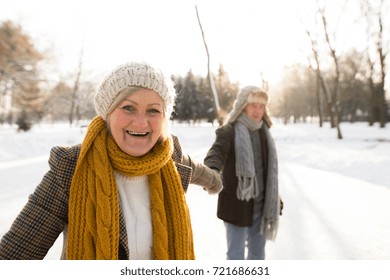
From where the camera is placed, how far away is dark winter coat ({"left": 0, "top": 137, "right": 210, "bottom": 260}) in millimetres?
911

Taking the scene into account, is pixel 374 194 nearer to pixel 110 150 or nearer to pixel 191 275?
pixel 191 275

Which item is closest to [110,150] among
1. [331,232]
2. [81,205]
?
[81,205]

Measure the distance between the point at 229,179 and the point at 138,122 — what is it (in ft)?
4.76

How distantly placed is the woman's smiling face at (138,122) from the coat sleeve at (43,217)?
193mm

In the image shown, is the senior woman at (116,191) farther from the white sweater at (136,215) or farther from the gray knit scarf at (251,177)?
the gray knit scarf at (251,177)

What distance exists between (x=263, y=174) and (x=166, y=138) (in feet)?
4.70

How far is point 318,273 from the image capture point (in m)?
1.41

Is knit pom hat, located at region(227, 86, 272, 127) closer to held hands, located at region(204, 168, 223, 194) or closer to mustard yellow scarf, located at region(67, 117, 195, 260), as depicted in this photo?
held hands, located at region(204, 168, 223, 194)

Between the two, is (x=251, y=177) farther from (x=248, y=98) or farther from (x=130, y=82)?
(x=130, y=82)

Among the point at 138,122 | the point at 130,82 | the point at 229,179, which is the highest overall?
the point at 130,82

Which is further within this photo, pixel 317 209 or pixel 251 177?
pixel 317 209

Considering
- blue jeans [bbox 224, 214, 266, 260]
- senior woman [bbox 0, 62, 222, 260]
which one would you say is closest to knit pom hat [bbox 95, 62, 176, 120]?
senior woman [bbox 0, 62, 222, 260]

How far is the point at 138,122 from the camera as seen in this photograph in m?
1.01

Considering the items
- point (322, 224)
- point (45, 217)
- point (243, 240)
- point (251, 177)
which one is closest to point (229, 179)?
point (251, 177)
